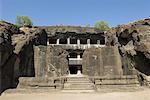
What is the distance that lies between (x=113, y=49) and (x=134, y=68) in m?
4.93

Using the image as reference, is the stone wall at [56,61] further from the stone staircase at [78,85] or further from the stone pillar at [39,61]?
the stone staircase at [78,85]

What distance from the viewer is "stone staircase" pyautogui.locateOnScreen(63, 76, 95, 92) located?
1541cm

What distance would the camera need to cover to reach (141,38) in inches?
674

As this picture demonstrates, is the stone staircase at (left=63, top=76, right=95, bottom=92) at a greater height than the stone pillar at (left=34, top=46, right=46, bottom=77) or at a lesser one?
lesser

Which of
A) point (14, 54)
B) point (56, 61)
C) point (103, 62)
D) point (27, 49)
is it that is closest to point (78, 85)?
point (14, 54)

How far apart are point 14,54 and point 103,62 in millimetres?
10724

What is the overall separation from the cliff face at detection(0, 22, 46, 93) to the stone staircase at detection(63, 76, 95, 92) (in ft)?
15.4

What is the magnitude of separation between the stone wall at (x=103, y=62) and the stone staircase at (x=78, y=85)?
6.70 m

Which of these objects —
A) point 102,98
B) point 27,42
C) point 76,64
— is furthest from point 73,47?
point 102,98

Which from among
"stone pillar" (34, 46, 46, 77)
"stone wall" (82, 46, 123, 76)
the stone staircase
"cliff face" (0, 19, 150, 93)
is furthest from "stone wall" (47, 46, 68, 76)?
the stone staircase

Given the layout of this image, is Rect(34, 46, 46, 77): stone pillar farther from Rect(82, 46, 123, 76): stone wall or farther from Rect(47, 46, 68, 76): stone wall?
Rect(82, 46, 123, 76): stone wall

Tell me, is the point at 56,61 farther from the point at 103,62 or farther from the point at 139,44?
the point at 139,44

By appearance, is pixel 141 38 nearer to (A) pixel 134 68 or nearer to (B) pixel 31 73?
(A) pixel 134 68

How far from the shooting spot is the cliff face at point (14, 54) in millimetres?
15191
